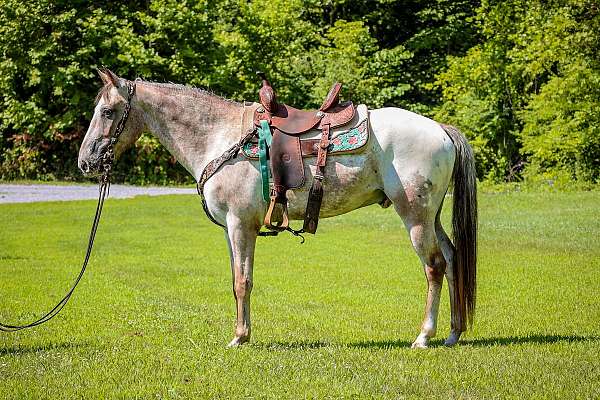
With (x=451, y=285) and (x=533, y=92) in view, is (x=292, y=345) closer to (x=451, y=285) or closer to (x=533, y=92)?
(x=451, y=285)

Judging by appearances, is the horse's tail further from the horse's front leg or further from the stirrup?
the horse's front leg

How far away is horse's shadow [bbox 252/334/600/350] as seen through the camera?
8.10 m

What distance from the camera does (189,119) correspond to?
8.53 meters

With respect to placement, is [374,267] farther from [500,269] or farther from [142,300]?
[142,300]

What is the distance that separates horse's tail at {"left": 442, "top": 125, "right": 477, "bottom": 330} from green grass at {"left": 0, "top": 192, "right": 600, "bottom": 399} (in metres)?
0.52

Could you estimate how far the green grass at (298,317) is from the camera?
21.7 ft

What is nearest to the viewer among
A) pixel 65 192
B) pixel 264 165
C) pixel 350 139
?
pixel 350 139

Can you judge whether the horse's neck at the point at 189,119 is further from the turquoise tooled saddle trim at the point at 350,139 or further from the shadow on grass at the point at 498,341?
the shadow on grass at the point at 498,341

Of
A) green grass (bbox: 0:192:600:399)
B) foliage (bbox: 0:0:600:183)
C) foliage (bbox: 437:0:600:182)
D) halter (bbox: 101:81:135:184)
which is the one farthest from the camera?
foliage (bbox: 0:0:600:183)

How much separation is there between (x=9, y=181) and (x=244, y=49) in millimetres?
10993

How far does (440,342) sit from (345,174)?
1.90 meters

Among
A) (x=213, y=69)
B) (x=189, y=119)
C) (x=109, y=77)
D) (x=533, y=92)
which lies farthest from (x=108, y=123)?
(x=533, y=92)

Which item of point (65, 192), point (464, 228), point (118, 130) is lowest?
point (65, 192)

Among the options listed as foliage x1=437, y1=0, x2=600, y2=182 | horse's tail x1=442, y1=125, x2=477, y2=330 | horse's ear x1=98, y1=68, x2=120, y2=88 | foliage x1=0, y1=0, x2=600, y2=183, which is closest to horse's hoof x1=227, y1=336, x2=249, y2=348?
horse's tail x1=442, y1=125, x2=477, y2=330
